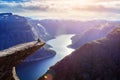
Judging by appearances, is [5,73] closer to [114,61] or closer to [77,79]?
[77,79]

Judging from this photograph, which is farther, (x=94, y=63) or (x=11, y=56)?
(x=94, y=63)

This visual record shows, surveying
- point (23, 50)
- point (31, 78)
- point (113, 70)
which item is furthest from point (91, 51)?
point (23, 50)

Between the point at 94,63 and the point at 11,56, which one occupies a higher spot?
the point at 11,56

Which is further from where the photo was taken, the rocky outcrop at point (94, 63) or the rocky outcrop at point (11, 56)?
the rocky outcrop at point (94, 63)

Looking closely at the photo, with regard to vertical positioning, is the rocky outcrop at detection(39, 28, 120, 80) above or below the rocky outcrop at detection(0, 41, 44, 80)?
below
